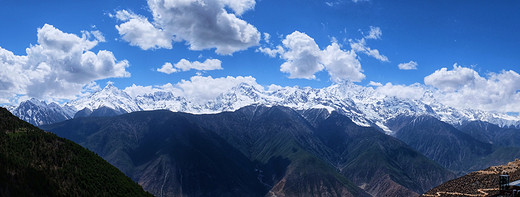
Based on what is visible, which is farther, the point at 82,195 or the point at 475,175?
the point at 82,195

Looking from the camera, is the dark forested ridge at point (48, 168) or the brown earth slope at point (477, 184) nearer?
the brown earth slope at point (477, 184)

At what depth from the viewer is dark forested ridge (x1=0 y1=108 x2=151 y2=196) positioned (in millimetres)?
109125

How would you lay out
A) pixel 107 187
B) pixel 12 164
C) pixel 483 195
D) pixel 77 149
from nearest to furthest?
pixel 483 195 → pixel 12 164 → pixel 107 187 → pixel 77 149

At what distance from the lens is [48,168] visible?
402 feet

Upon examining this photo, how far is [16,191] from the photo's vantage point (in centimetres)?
10319

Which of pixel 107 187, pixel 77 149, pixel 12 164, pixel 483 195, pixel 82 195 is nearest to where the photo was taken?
pixel 483 195

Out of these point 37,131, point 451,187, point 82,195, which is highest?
point 37,131

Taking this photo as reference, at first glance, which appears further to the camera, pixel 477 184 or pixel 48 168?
pixel 48 168

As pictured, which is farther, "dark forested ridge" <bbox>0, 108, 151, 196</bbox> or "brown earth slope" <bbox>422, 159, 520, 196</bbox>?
"dark forested ridge" <bbox>0, 108, 151, 196</bbox>

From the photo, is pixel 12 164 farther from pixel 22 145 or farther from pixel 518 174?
pixel 518 174

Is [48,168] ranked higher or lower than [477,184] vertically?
lower

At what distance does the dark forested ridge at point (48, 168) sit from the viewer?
109 meters

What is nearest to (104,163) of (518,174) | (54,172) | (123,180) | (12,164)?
(123,180)

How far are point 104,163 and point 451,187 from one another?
112742 millimetres
